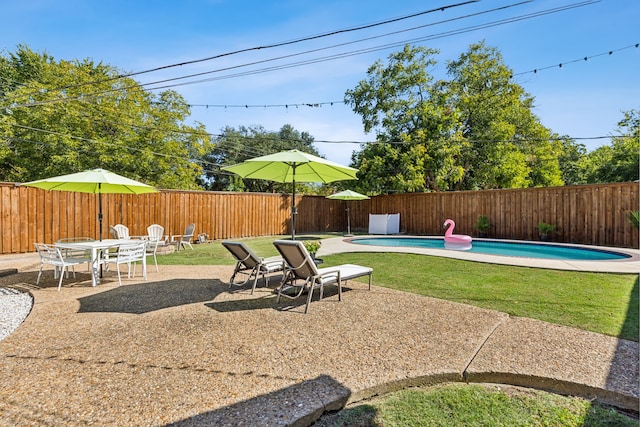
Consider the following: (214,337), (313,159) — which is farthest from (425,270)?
(214,337)

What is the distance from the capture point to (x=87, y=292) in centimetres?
498

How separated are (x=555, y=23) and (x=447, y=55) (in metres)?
14.0

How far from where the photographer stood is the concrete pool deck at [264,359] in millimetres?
2090

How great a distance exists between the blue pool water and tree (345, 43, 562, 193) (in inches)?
186

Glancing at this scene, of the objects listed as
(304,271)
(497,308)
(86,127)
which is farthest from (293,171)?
(86,127)

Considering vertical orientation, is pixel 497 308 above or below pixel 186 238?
below

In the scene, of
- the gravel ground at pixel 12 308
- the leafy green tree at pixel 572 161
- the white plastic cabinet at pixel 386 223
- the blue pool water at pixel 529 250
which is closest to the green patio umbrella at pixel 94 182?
the gravel ground at pixel 12 308

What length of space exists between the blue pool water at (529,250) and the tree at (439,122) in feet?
15.5

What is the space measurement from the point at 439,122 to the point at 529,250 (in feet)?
30.3

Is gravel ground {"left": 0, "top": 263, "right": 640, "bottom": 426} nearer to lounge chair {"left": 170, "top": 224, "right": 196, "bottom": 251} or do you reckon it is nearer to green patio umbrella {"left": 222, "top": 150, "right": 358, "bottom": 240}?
green patio umbrella {"left": 222, "top": 150, "right": 358, "bottom": 240}

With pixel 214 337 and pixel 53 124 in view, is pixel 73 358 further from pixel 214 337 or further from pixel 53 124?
pixel 53 124

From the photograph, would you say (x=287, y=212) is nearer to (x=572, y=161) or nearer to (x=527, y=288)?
(x=527, y=288)

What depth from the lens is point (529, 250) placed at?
10.8 m

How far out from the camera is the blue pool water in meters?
8.97
